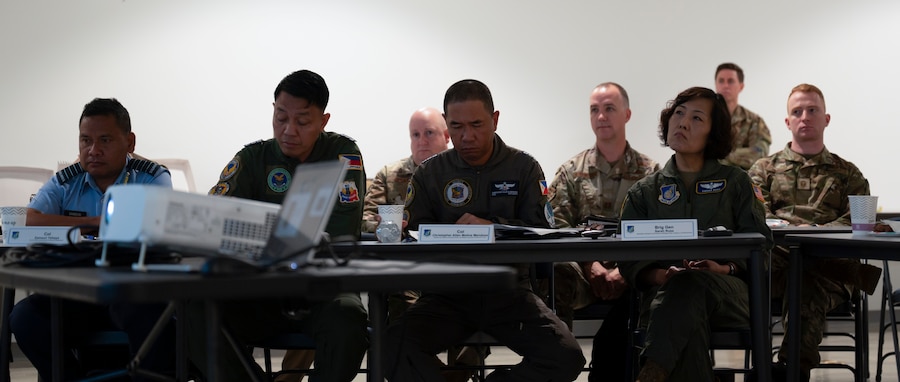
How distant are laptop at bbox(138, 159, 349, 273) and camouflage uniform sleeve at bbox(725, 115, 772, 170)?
4.84 metres

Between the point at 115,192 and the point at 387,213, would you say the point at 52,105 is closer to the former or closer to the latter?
the point at 387,213

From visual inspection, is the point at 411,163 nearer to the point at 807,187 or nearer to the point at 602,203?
the point at 602,203

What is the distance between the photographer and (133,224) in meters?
1.56

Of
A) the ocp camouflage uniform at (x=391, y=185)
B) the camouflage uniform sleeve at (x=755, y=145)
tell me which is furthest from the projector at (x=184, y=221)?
the camouflage uniform sleeve at (x=755, y=145)

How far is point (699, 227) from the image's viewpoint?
3.20m

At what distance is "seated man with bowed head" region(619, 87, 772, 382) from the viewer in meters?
Answer: 2.84

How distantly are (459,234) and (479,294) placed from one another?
271 mm

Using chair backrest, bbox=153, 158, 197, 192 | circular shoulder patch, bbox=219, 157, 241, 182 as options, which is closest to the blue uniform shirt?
circular shoulder patch, bbox=219, 157, 241, 182

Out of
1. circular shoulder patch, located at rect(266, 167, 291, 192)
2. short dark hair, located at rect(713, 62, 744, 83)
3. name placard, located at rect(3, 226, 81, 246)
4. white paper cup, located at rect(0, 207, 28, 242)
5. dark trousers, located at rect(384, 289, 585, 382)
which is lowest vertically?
dark trousers, located at rect(384, 289, 585, 382)

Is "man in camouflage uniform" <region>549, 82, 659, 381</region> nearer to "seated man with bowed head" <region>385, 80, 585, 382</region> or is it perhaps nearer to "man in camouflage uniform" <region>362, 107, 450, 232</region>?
"seated man with bowed head" <region>385, 80, 585, 382</region>

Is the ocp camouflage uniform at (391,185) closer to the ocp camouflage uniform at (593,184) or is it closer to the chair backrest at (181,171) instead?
the ocp camouflage uniform at (593,184)

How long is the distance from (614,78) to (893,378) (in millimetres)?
2762

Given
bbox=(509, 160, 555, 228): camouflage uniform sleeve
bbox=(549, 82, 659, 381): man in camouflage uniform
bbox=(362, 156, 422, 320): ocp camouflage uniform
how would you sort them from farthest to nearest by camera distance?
bbox=(362, 156, 422, 320): ocp camouflage uniform, bbox=(549, 82, 659, 381): man in camouflage uniform, bbox=(509, 160, 555, 228): camouflage uniform sleeve

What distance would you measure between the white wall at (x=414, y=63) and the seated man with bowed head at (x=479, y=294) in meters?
2.95
